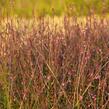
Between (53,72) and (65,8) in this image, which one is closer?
(53,72)

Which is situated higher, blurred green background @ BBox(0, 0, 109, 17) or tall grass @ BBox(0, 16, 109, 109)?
blurred green background @ BBox(0, 0, 109, 17)

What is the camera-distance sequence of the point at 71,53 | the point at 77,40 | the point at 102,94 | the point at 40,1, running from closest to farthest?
the point at 102,94
the point at 71,53
the point at 77,40
the point at 40,1

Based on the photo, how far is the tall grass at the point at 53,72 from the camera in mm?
2988

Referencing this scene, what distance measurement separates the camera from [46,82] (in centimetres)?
295

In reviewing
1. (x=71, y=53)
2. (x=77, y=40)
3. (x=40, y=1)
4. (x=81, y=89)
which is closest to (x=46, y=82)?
(x=81, y=89)

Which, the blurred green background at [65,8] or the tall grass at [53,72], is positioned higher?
the blurred green background at [65,8]

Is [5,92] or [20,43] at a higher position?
[20,43]

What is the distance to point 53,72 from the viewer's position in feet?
10.3

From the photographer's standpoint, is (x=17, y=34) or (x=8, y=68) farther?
(x=17, y=34)

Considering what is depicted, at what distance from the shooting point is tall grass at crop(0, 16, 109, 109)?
2.99 m

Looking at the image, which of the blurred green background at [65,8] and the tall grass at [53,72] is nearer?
the tall grass at [53,72]

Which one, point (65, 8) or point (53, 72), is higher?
point (65, 8)

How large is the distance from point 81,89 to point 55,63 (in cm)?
31

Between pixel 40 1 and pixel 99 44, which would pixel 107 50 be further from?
pixel 40 1
